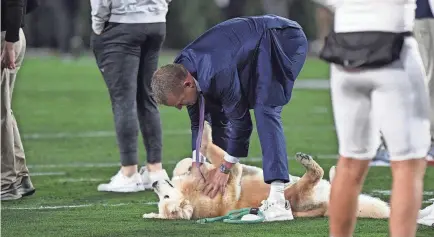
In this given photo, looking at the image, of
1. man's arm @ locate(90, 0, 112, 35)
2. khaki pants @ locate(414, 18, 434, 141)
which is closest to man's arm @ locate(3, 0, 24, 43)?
man's arm @ locate(90, 0, 112, 35)

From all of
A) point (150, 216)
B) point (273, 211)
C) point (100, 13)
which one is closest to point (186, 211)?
point (150, 216)

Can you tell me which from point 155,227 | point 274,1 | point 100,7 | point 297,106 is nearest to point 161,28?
point 100,7

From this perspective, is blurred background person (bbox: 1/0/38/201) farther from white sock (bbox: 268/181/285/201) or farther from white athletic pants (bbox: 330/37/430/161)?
white athletic pants (bbox: 330/37/430/161)

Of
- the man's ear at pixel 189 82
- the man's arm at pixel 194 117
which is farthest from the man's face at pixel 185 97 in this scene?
the man's arm at pixel 194 117

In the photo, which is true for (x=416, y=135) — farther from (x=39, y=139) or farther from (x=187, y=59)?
(x=39, y=139)

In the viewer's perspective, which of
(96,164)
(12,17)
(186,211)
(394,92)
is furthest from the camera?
(96,164)

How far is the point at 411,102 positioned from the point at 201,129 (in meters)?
2.19

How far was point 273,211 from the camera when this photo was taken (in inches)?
290

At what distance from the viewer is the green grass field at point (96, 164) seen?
717 cm

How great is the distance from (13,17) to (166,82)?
1555mm

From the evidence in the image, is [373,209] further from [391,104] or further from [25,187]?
[25,187]

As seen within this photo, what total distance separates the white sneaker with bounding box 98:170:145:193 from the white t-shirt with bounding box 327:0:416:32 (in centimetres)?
386

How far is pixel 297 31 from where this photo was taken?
761cm

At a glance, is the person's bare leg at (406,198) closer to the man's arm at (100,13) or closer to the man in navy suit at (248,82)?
the man in navy suit at (248,82)
